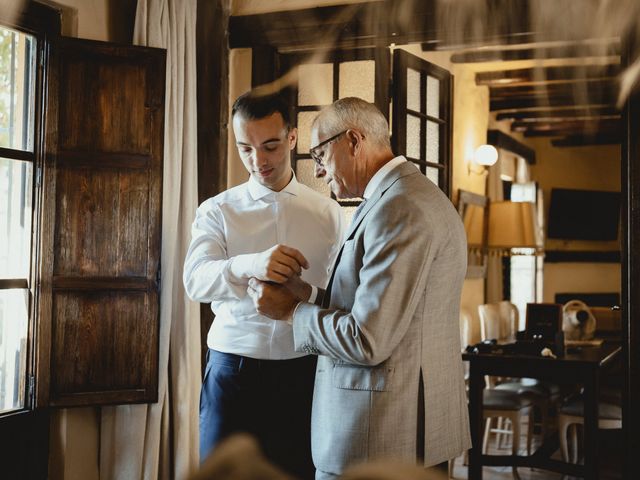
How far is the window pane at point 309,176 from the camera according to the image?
3865 mm

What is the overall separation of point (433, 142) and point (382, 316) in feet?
10.6

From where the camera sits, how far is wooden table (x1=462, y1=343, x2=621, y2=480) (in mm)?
4234

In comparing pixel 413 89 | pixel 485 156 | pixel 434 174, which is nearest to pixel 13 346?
pixel 413 89

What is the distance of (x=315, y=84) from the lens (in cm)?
392

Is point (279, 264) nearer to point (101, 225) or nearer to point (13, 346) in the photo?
point (101, 225)

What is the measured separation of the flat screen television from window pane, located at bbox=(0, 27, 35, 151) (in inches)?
329

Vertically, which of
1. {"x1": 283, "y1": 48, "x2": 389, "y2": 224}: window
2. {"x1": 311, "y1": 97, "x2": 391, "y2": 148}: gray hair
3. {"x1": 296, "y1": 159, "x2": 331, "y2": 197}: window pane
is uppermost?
{"x1": 283, "y1": 48, "x2": 389, "y2": 224}: window

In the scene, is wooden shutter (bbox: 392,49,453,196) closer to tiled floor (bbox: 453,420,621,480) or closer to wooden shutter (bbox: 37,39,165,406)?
wooden shutter (bbox: 37,39,165,406)

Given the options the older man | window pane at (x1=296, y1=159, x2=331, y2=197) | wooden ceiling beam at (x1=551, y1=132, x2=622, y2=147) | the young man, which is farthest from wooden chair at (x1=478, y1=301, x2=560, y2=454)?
wooden ceiling beam at (x1=551, y1=132, x2=622, y2=147)

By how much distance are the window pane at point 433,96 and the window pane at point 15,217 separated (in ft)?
8.14

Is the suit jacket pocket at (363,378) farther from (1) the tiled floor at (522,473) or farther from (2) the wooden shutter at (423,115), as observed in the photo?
(1) the tiled floor at (522,473)

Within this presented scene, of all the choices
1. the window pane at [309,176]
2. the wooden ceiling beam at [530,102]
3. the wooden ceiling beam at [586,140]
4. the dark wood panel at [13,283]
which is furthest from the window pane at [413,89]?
the wooden ceiling beam at [586,140]

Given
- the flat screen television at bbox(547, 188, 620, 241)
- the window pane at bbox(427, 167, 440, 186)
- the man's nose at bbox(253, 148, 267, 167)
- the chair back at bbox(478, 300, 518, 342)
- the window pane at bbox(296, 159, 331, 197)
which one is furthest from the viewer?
the flat screen television at bbox(547, 188, 620, 241)

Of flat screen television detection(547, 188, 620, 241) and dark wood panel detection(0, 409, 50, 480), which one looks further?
flat screen television detection(547, 188, 620, 241)
